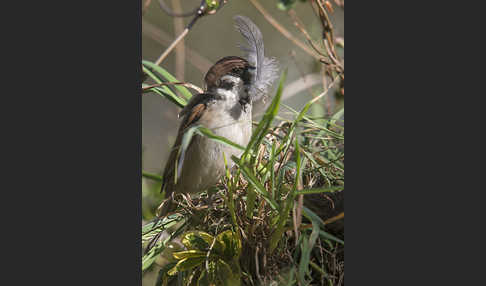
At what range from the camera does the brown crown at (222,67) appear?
1.41 m

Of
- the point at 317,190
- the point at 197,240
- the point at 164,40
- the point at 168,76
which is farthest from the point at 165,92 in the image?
the point at 317,190

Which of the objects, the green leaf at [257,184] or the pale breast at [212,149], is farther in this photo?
the pale breast at [212,149]

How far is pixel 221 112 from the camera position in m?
1.46

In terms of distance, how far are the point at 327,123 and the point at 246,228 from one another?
0.41 metres

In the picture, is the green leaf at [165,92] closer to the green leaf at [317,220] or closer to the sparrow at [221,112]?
the sparrow at [221,112]

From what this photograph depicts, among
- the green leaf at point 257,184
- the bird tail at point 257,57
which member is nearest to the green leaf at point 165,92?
the bird tail at point 257,57

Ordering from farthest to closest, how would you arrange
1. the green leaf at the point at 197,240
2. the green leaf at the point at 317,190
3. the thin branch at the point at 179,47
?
the thin branch at the point at 179,47, the green leaf at the point at 197,240, the green leaf at the point at 317,190

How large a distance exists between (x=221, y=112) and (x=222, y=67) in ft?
0.39

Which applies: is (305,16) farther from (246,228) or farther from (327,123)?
(246,228)

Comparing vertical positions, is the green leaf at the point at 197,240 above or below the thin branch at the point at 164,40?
below

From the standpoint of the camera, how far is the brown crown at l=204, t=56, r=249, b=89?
55.6 inches

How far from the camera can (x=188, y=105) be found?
149 cm

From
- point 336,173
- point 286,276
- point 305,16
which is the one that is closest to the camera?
point 286,276

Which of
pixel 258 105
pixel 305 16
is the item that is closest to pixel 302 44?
pixel 305 16
